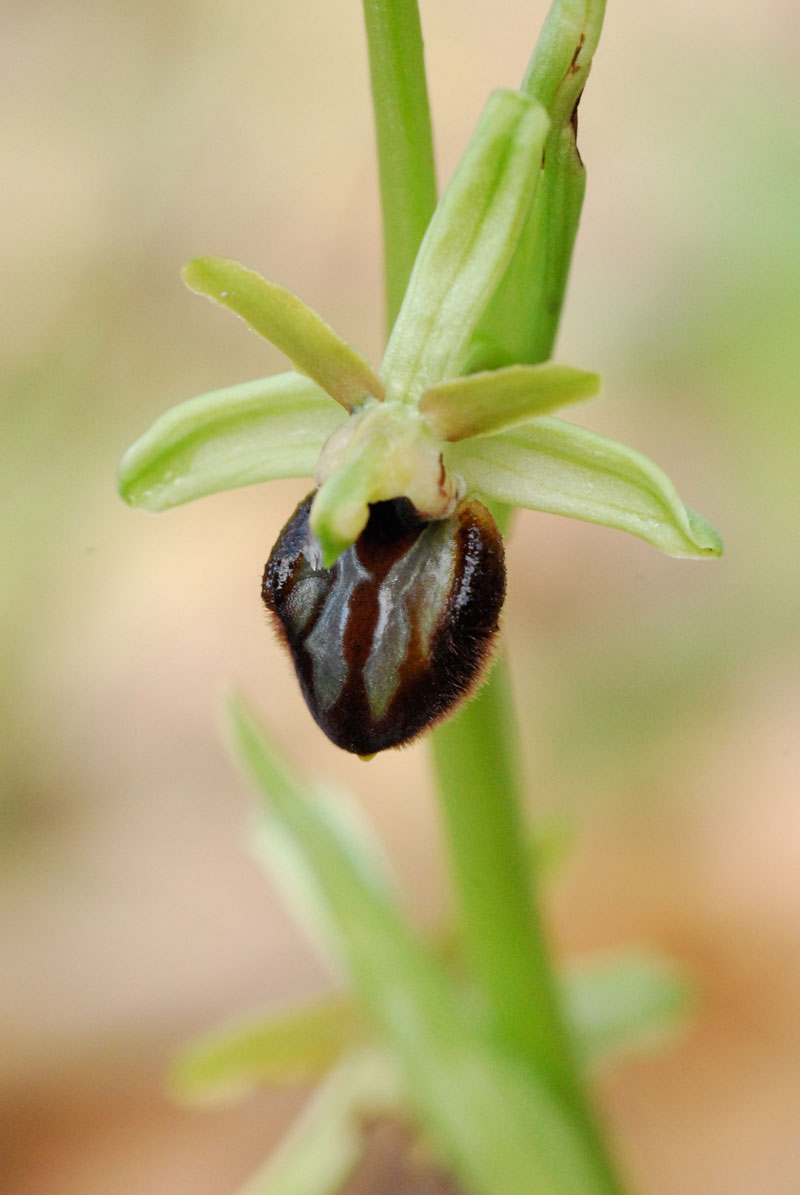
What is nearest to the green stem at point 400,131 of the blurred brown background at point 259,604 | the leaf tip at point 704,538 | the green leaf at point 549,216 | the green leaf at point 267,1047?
the green leaf at point 549,216

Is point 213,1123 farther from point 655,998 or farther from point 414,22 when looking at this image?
point 414,22

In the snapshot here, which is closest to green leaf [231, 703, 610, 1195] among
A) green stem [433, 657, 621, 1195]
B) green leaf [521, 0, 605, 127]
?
green stem [433, 657, 621, 1195]

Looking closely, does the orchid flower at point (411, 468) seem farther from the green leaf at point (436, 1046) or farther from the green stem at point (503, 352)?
the green leaf at point (436, 1046)

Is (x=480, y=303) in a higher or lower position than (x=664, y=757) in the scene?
lower

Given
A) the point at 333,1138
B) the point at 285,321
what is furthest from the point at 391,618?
the point at 333,1138

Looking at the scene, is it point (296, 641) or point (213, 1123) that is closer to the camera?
point (296, 641)

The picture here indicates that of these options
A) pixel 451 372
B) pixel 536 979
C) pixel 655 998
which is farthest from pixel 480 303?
pixel 655 998

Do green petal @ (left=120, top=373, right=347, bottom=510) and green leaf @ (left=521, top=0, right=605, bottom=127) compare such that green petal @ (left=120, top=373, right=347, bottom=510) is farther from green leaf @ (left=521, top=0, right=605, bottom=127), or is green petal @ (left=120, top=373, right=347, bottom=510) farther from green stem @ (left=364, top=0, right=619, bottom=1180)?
green leaf @ (left=521, top=0, right=605, bottom=127)
